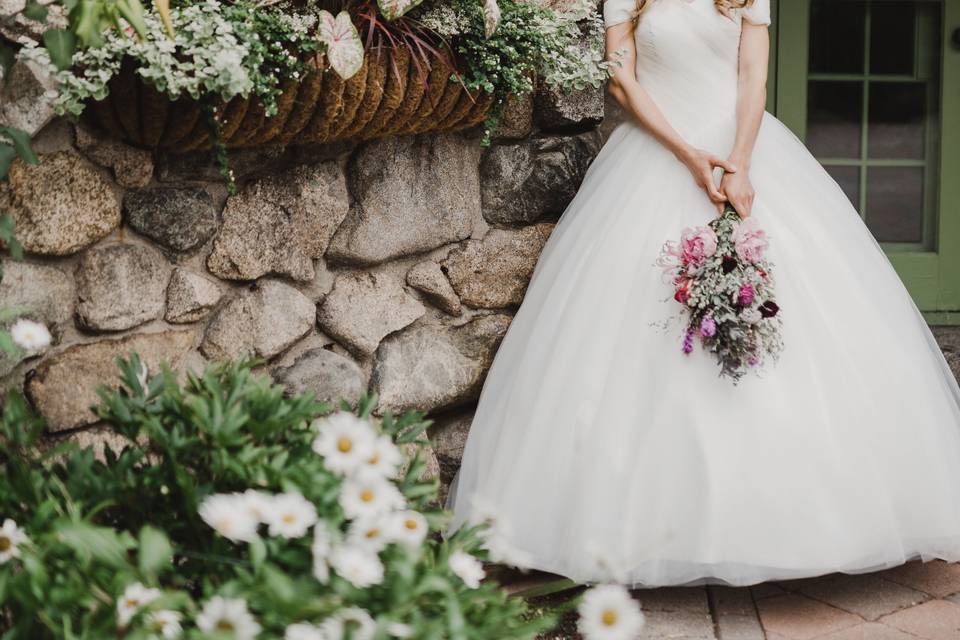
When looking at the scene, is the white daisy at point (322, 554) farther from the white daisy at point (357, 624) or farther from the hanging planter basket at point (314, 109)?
the hanging planter basket at point (314, 109)

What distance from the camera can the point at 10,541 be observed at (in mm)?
1405

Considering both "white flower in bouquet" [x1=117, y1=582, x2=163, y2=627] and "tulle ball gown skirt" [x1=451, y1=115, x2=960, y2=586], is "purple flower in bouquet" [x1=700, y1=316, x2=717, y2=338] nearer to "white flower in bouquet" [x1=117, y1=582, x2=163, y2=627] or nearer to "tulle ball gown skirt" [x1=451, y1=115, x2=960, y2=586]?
"tulle ball gown skirt" [x1=451, y1=115, x2=960, y2=586]

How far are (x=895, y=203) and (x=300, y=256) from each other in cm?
230

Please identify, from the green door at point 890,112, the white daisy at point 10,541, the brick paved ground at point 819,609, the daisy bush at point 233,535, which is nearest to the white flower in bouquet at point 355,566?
the daisy bush at point 233,535

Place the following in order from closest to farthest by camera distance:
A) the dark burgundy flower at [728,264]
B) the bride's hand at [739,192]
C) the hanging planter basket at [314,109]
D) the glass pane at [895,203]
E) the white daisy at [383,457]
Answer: the white daisy at [383,457] < the hanging planter basket at [314,109] < the dark burgundy flower at [728,264] < the bride's hand at [739,192] < the glass pane at [895,203]

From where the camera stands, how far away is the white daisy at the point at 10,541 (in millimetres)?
1382

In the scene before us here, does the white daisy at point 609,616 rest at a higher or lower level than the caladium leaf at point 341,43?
lower

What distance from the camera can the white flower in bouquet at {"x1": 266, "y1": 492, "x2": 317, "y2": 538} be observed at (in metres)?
1.36

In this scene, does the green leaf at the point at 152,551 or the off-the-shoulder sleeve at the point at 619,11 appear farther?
the off-the-shoulder sleeve at the point at 619,11

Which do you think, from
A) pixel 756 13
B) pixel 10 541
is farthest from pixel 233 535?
pixel 756 13

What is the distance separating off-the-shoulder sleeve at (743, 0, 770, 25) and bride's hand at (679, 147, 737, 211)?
39 centimetres

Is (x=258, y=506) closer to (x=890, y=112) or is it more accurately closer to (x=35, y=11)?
(x=35, y=11)

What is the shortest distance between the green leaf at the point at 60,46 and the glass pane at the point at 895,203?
9.23ft

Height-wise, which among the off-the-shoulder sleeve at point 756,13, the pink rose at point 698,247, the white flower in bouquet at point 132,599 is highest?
the off-the-shoulder sleeve at point 756,13
